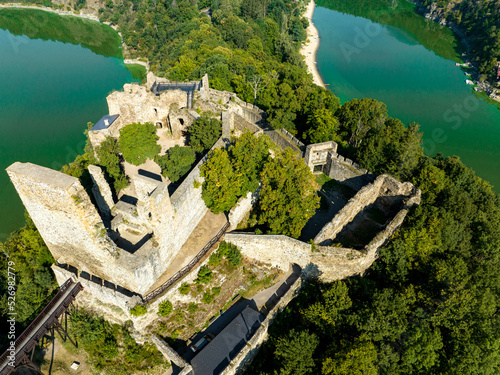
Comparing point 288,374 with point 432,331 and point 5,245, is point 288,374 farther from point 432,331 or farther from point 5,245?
point 5,245

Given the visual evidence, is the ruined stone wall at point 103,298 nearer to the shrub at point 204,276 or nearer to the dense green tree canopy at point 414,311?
the shrub at point 204,276

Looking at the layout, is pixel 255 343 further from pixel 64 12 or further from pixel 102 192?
pixel 64 12

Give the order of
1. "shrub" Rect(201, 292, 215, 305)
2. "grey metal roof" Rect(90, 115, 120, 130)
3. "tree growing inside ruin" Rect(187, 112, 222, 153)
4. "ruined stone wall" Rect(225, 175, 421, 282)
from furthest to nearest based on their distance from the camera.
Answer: "grey metal roof" Rect(90, 115, 120, 130) < "tree growing inside ruin" Rect(187, 112, 222, 153) < "ruined stone wall" Rect(225, 175, 421, 282) < "shrub" Rect(201, 292, 215, 305)

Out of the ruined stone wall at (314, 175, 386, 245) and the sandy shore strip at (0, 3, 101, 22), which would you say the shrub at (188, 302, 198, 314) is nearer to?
the ruined stone wall at (314, 175, 386, 245)

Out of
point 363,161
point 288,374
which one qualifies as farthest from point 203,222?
point 363,161

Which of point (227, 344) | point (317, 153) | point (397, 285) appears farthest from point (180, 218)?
point (397, 285)

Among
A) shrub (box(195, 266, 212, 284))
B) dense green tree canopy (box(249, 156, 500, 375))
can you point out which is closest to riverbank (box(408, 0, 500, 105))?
dense green tree canopy (box(249, 156, 500, 375))
